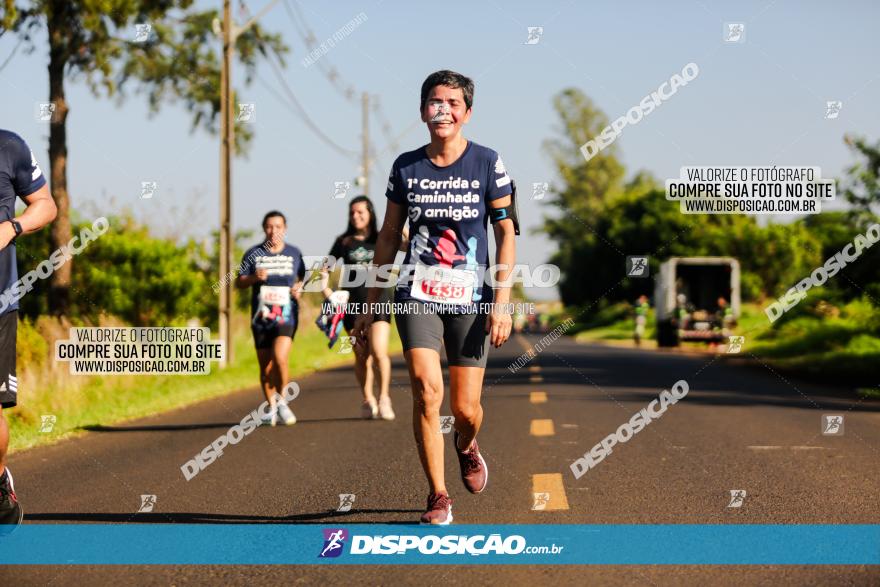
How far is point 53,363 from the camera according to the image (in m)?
15.3

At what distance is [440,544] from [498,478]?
213 cm

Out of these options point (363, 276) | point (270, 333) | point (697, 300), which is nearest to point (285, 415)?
point (270, 333)

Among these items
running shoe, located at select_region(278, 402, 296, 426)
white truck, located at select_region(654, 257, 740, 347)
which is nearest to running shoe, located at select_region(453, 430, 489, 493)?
running shoe, located at select_region(278, 402, 296, 426)

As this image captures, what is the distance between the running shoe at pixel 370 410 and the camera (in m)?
11.9

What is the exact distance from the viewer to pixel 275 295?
1138cm

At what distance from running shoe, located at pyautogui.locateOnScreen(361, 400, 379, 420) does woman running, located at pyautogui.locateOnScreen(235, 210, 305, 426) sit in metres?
0.75

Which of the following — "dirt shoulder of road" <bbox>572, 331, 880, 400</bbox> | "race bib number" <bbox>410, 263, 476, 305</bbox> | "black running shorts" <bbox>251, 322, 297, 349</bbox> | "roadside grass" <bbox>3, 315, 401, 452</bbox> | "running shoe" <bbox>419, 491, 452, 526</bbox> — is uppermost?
"race bib number" <bbox>410, 263, 476, 305</bbox>

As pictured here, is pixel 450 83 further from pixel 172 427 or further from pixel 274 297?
pixel 172 427

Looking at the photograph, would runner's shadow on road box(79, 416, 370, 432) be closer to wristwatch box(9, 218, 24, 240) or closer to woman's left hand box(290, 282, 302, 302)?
woman's left hand box(290, 282, 302, 302)

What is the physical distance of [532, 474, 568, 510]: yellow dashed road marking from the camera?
22.4ft

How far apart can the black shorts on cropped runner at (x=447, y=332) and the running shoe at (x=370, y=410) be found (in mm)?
5743

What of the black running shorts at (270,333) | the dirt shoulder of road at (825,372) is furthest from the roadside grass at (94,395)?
the dirt shoulder of road at (825,372)

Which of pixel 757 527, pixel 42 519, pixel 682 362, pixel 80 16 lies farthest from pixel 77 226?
pixel 757 527

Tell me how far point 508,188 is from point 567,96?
82554 millimetres
